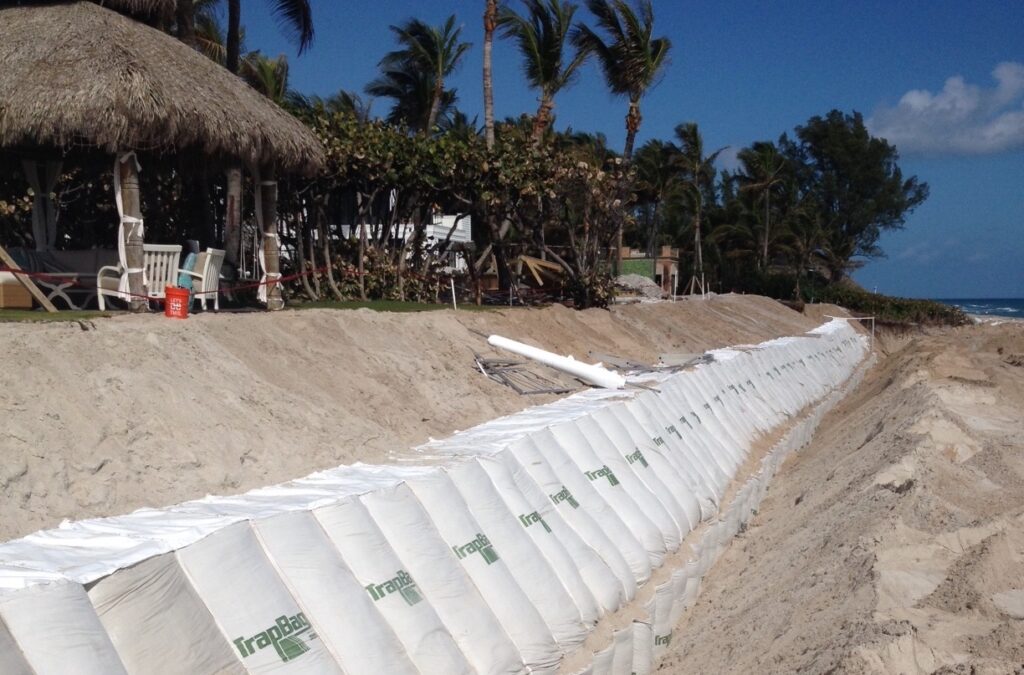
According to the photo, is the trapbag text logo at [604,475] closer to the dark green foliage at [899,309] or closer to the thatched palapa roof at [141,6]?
the thatched palapa roof at [141,6]

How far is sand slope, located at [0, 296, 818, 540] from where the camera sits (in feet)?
22.0

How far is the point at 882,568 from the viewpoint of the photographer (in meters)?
7.32

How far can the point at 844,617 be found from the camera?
21.7 ft

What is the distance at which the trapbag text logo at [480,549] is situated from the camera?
20.7 ft

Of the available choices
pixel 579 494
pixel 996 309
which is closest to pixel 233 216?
pixel 579 494

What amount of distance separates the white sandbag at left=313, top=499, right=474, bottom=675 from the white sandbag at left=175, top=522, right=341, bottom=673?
22.2 inches

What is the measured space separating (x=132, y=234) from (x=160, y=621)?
779cm

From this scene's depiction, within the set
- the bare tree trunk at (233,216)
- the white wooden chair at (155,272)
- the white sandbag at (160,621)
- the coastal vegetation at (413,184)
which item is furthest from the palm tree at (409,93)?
the white sandbag at (160,621)

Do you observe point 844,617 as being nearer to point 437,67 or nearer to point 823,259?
point 437,67

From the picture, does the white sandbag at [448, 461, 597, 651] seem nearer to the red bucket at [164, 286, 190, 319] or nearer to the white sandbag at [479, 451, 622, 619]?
the white sandbag at [479, 451, 622, 619]

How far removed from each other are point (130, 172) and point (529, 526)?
6768mm

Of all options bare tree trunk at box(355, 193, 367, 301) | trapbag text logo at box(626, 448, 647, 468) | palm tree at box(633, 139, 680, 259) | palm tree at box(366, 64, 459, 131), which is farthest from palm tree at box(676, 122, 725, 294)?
trapbag text logo at box(626, 448, 647, 468)

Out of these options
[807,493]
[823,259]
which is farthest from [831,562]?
[823,259]

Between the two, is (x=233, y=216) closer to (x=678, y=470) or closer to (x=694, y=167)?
(x=678, y=470)
